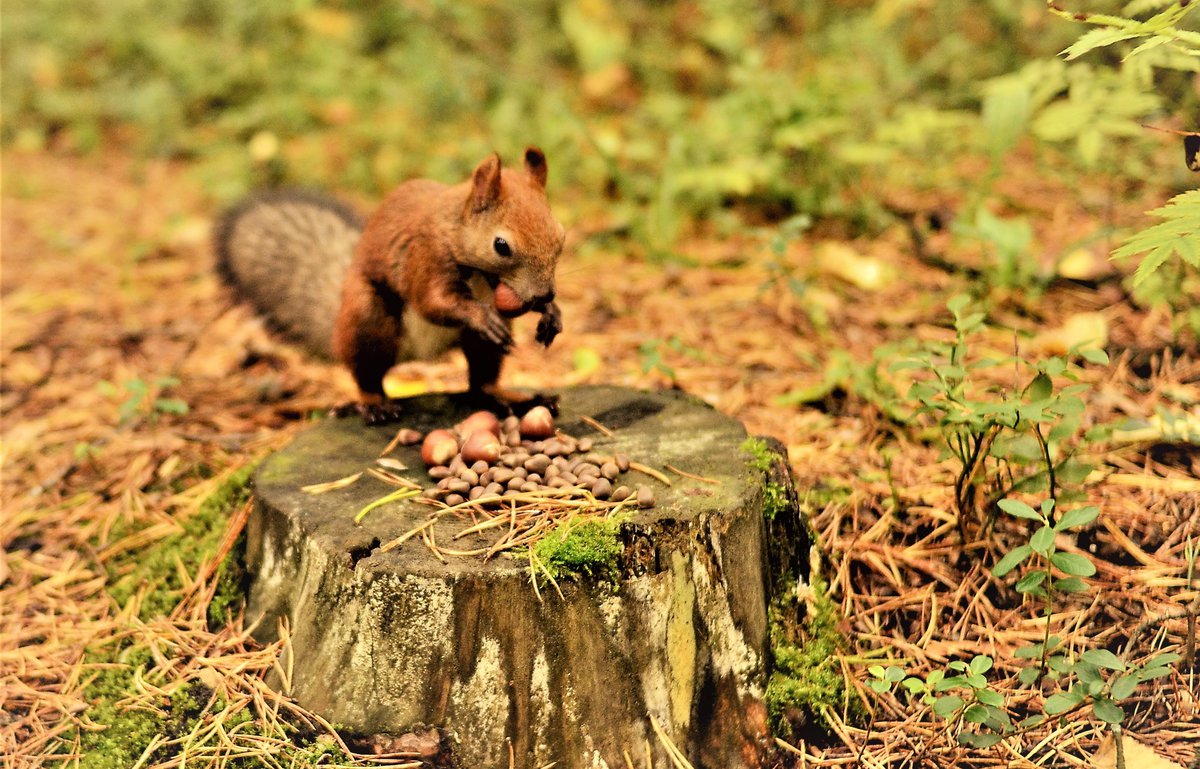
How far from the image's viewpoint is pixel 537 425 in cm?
223

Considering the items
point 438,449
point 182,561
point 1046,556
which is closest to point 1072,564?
point 1046,556

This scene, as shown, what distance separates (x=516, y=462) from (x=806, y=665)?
76 cm

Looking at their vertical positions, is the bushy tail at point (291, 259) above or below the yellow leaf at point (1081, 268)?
above

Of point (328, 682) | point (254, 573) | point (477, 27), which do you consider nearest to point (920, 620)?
point (328, 682)

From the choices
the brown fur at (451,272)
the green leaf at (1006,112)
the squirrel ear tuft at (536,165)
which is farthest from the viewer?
the green leaf at (1006,112)

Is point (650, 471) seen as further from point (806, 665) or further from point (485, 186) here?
point (485, 186)

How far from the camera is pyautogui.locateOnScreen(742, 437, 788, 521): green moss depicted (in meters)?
2.07

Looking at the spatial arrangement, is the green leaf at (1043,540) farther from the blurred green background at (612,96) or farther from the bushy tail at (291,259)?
the bushy tail at (291,259)

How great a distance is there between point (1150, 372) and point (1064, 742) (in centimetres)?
153

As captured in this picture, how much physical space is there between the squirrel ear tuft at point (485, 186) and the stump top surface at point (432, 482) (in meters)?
0.56

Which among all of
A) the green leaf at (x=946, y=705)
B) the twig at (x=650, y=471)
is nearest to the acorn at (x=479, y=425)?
the twig at (x=650, y=471)

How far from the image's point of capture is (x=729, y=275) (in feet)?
13.4

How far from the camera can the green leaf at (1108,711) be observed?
1.68 metres

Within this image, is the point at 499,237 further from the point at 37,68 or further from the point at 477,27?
the point at 37,68
